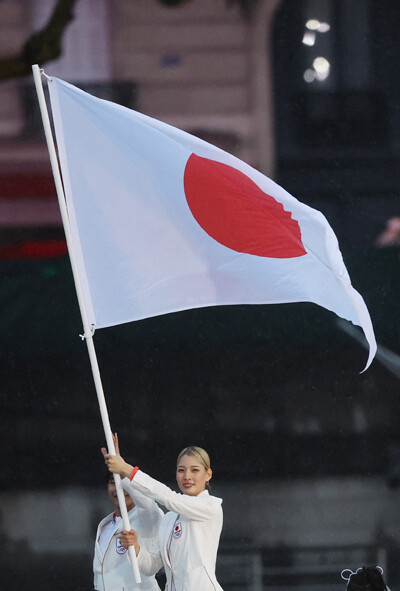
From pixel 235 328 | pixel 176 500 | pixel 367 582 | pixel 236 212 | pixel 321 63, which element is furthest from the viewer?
pixel 321 63

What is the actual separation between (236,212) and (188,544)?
4.88 feet

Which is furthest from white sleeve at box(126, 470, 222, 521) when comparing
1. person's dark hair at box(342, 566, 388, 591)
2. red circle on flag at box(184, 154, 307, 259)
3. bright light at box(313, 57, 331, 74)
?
bright light at box(313, 57, 331, 74)

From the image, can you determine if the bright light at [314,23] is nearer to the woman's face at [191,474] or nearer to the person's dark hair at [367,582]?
the woman's face at [191,474]

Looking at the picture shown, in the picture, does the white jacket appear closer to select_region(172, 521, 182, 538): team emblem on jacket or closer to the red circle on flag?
select_region(172, 521, 182, 538): team emblem on jacket

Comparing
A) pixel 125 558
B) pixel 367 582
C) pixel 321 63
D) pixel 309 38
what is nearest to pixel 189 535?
pixel 125 558

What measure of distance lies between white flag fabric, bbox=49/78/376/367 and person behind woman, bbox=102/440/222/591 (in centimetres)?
76

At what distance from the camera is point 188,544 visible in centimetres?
565

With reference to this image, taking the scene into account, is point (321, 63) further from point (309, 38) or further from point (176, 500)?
point (176, 500)

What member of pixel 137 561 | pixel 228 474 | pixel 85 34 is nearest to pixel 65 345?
pixel 228 474

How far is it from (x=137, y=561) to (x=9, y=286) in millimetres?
2753

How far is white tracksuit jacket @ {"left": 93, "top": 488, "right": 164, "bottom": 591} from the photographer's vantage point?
239 inches

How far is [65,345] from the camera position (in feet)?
26.2

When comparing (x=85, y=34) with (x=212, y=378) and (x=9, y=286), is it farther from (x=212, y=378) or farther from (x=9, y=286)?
(x=212, y=378)

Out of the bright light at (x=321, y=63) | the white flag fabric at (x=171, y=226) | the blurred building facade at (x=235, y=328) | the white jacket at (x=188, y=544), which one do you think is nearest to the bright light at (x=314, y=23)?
the blurred building facade at (x=235, y=328)
